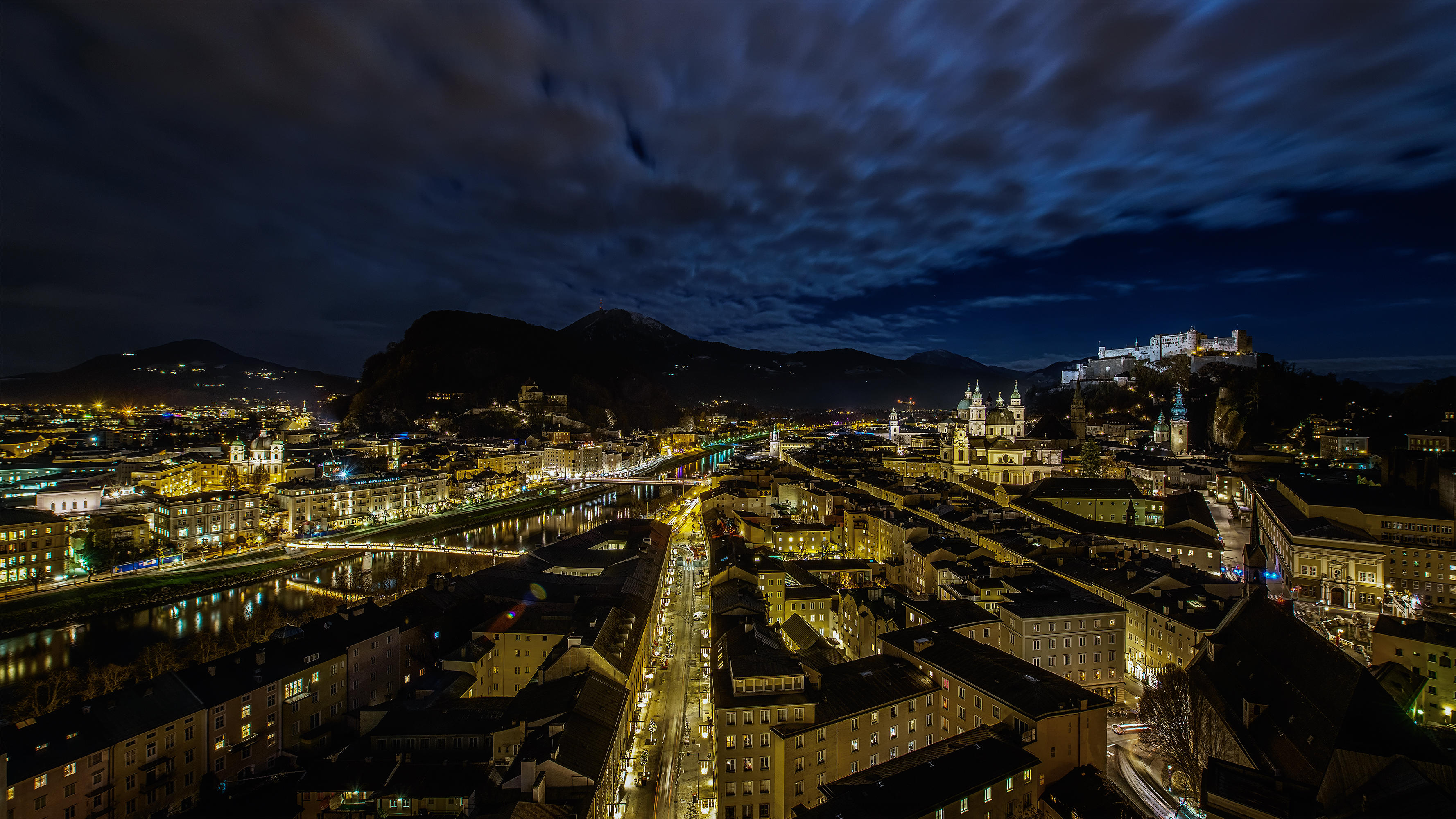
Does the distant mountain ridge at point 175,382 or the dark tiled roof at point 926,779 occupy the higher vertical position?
the distant mountain ridge at point 175,382

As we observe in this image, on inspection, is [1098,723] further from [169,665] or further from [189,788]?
[169,665]

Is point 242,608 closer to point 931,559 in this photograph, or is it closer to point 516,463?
point 931,559

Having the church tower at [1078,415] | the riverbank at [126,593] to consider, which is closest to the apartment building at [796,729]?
the riverbank at [126,593]

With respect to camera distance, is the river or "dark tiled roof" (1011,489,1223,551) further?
"dark tiled roof" (1011,489,1223,551)

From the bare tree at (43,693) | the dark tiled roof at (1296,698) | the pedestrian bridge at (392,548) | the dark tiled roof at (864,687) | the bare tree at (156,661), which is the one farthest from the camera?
the pedestrian bridge at (392,548)

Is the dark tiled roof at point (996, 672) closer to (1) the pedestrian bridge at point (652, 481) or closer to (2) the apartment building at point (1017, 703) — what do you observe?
(2) the apartment building at point (1017, 703)

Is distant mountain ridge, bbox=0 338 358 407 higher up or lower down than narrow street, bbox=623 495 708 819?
higher up

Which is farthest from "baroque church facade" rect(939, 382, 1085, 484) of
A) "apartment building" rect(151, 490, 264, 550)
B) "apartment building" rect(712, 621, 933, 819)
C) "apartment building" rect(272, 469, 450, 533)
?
"apartment building" rect(151, 490, 264, 550)

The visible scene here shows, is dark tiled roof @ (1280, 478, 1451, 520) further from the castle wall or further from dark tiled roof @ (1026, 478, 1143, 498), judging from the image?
the castle wall
